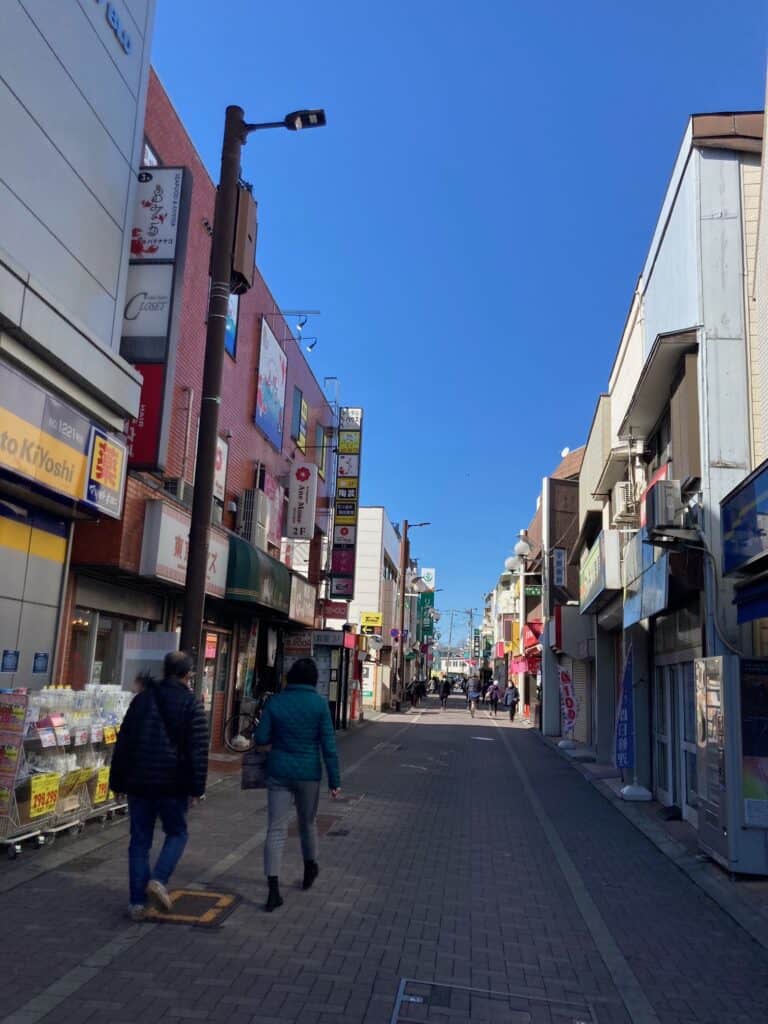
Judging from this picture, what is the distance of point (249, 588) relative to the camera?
1590 centimetres

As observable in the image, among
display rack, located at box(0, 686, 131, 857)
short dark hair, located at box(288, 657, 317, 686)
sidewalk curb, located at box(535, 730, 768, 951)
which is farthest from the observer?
display rack, located at box(0, 686, 131, 857)

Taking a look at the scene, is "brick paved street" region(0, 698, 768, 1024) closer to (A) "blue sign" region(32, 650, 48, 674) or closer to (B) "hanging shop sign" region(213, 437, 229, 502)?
(A) "blue sign" region(32, 650, 48, 674)

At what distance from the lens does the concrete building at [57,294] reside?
8680mm

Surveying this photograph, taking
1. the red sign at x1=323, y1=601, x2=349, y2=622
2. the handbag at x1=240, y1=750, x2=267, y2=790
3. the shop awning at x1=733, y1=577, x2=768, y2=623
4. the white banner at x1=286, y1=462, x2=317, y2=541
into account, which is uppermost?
the white banner at x1=286, y1=462, x2=317, y2=541

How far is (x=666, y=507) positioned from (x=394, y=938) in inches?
244

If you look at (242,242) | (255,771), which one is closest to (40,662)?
(255,771)

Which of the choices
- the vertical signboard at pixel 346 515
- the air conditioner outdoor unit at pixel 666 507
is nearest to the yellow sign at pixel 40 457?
the air conditioner outdoor unit at pixel 666 507

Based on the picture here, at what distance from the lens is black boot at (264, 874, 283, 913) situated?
19.9 ft

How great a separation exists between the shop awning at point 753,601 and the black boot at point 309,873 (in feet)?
14.2

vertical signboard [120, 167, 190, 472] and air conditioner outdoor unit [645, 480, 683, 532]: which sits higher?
vertical signboard [120, 167, 190, 472]

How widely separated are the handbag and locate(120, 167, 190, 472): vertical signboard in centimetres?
585

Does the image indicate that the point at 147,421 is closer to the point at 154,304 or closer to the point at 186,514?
the point at 154,304

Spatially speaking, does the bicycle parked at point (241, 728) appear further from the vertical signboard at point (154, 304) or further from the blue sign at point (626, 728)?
the vertical signboard at point (154, 304)

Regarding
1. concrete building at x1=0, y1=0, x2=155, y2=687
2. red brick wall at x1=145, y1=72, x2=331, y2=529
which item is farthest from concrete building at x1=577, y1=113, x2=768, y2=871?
red brick wall at x1=145, y1=72, x2=331, y2=529
